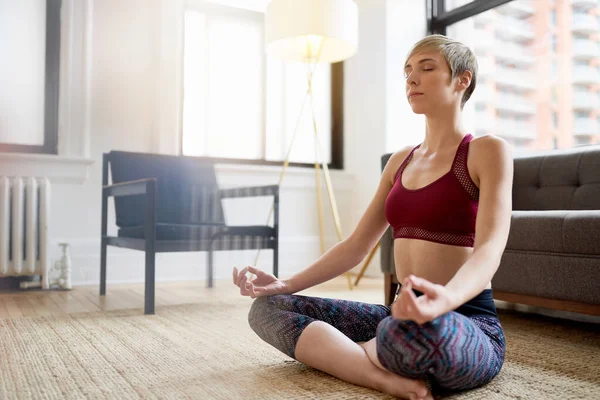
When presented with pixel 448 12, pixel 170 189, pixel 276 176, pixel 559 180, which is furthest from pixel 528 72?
pixel 170 189

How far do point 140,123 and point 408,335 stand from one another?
114 inches

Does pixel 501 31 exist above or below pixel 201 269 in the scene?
above

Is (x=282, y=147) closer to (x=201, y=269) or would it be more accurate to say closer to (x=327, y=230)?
(x=327, y=230)

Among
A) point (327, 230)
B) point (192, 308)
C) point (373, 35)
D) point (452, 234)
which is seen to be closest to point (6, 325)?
point (192, 308)

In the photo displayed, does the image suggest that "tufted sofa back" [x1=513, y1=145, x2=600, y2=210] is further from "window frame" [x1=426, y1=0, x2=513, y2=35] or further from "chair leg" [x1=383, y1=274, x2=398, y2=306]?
"window frame" [x1=426, y1=0, x2=513, y2=35]

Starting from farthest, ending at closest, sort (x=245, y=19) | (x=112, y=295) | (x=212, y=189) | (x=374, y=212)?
(x=245, y=19), (x=212, y=189), (x=112, y=295), (x=374, y=212)

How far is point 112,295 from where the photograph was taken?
2.91 meters

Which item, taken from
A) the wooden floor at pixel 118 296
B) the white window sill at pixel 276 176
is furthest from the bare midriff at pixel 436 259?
the white window sill at pixel 276 176

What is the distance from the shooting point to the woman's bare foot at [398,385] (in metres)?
1.09

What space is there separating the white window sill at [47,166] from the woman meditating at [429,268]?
7.45ft

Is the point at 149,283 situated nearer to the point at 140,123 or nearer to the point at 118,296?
the point at 118,296

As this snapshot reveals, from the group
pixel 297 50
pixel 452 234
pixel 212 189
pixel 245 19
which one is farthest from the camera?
pixel 245 19

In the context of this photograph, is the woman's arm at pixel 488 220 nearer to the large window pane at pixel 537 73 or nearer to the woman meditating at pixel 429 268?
the woman meditating at pixel 429 268

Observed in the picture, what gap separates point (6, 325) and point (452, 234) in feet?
5.56
